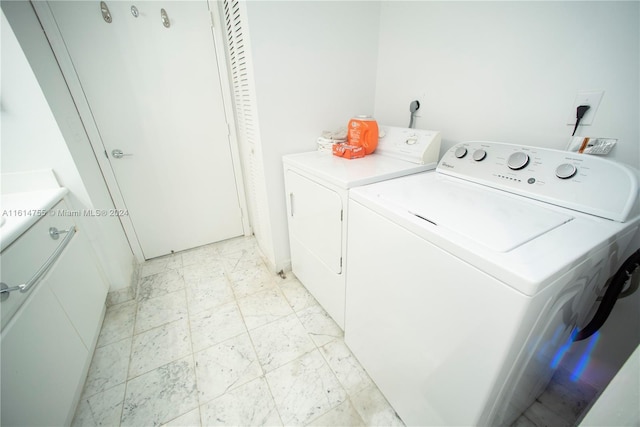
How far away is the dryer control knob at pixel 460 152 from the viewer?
1.26 meters

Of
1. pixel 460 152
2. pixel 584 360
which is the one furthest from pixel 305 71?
pixel 584 360

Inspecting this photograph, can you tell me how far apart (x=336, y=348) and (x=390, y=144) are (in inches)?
55.5

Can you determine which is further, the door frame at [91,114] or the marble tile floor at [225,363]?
the door frame at [91,114]

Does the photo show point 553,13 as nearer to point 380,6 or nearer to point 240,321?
point 380,6

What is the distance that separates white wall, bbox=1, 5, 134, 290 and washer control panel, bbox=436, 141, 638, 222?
230 centimetres

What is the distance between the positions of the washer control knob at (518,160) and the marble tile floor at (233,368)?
4.11 ft

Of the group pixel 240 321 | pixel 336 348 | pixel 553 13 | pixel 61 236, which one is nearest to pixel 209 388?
pixel 240 321

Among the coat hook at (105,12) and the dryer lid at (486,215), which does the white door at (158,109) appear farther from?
the dryer lid at (486,215)

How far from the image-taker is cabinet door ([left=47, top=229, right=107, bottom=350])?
1281mm

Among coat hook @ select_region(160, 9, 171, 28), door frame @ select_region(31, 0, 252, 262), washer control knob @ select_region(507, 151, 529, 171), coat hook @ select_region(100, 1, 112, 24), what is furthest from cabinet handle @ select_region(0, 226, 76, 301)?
washer control knob @ select_region(507, 151, 529, 171)

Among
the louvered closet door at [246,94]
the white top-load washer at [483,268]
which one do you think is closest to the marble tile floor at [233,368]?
the white top-load washer at [483,268]

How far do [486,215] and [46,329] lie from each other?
1.92 meters

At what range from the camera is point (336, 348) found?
5.12 ft

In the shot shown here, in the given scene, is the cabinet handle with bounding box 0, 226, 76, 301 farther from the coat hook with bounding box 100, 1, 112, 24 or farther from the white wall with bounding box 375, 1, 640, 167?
the white wall with bounding box 375, 1, 640, 167
